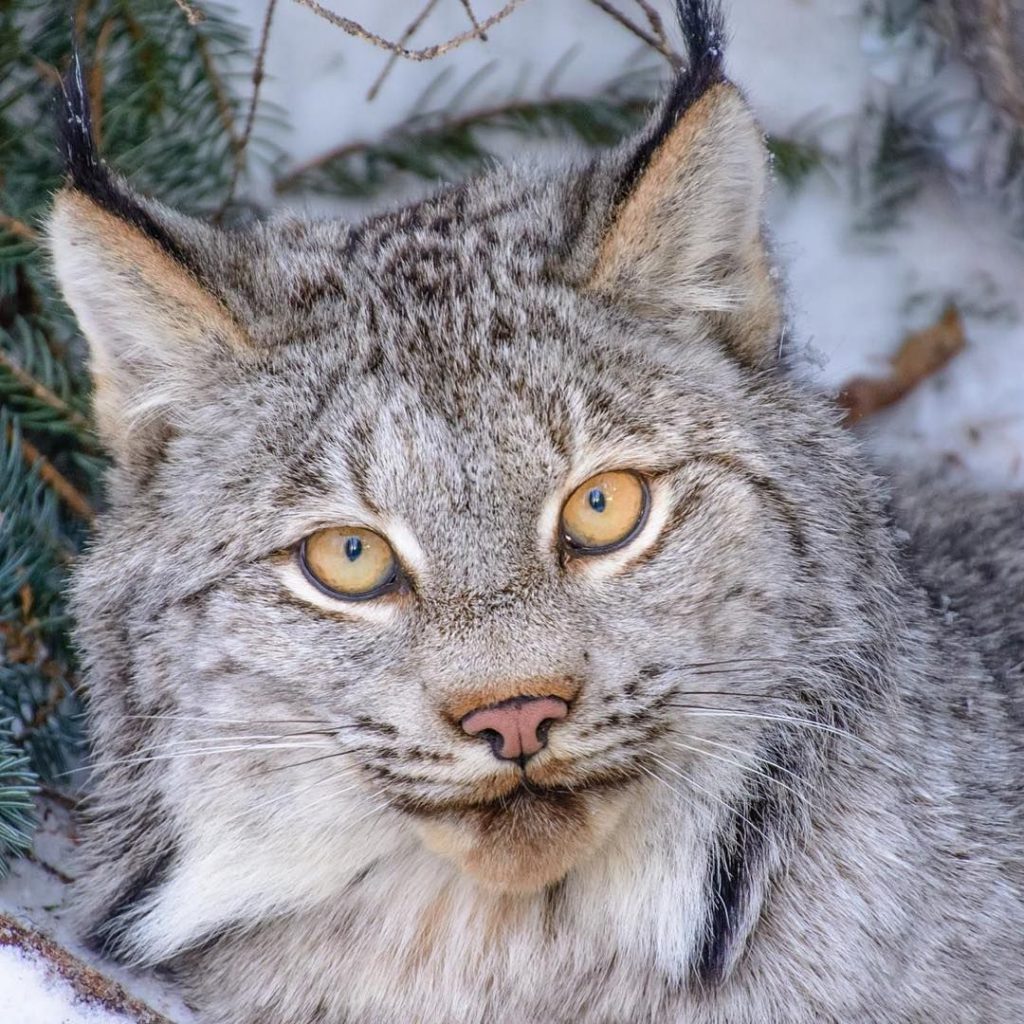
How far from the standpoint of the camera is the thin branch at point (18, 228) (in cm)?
320

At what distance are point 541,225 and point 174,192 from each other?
1.33m

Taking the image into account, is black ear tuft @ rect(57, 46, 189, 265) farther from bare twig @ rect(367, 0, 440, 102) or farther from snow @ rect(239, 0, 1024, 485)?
snow @ rect(239, 0, 1024, 485)

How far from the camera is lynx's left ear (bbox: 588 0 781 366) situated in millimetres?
2348

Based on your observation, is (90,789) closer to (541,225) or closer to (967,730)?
(541,225)

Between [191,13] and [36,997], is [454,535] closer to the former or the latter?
[36,997]

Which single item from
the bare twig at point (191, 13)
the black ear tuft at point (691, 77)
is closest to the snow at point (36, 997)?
the black ear tuft at point (691, 77)

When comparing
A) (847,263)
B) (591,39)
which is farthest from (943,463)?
(591,39)

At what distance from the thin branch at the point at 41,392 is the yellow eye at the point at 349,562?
3.70 feet

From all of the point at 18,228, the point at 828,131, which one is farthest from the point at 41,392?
the point at 828,131

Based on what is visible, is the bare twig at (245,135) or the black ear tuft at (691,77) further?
the bare twig at (245,135)

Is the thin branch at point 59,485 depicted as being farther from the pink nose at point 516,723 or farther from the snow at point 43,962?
the pink nose at point 516,723

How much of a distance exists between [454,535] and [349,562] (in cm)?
20

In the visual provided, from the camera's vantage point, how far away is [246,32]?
374 cm

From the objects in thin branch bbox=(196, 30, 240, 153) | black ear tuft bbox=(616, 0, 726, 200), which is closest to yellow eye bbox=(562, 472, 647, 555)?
black ear tuft bbox=(616, 0, 726, 200)
